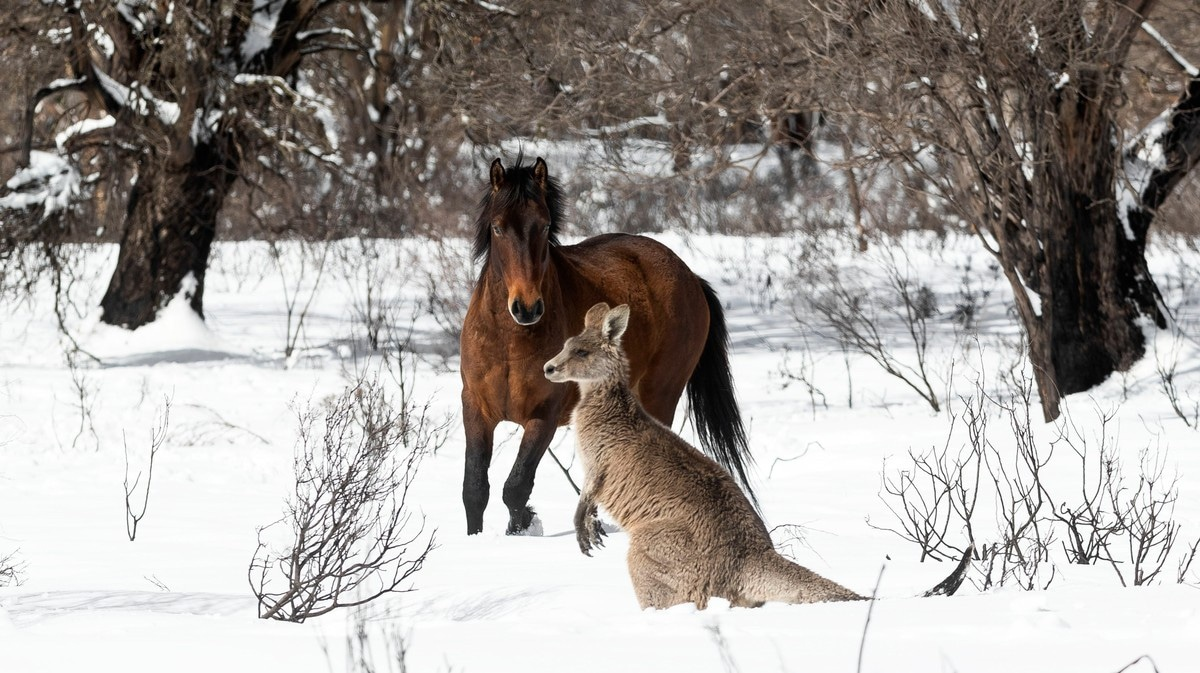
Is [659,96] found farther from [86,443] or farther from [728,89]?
[86,443]

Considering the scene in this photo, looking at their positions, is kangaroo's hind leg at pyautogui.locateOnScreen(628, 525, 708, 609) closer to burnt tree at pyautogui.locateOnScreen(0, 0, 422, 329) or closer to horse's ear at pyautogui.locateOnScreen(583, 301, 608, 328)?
horse's ear at pyautogui.locateOnScreen(583, 301, 608, 328)

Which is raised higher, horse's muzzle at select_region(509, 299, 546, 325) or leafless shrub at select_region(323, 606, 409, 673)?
horse's muzzle at select_region(509, 299, 546, 325)

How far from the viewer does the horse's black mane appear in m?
6.48

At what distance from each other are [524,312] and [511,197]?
0.56m

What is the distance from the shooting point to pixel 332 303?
19375mm

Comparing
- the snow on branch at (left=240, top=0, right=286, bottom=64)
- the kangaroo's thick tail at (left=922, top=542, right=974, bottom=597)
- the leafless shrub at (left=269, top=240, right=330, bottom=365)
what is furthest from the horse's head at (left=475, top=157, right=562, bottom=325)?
the leafless shrub at (left=269, top=240, right=330, bottom=365)

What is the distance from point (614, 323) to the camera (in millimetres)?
4684

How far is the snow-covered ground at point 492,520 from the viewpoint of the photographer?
3250mm

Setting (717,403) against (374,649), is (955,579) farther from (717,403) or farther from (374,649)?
(717,403)

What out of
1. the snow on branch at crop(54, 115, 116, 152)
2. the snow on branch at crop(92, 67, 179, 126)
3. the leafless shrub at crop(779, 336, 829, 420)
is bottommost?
the leafless shrub at crop(779, 336, 829, 420)

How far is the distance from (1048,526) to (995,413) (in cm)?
366

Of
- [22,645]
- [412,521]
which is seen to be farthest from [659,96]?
[22,645]

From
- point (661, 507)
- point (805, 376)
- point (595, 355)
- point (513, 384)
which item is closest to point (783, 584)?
point (661, 507)

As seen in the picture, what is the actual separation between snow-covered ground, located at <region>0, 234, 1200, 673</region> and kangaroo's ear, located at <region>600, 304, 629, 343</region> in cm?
89
